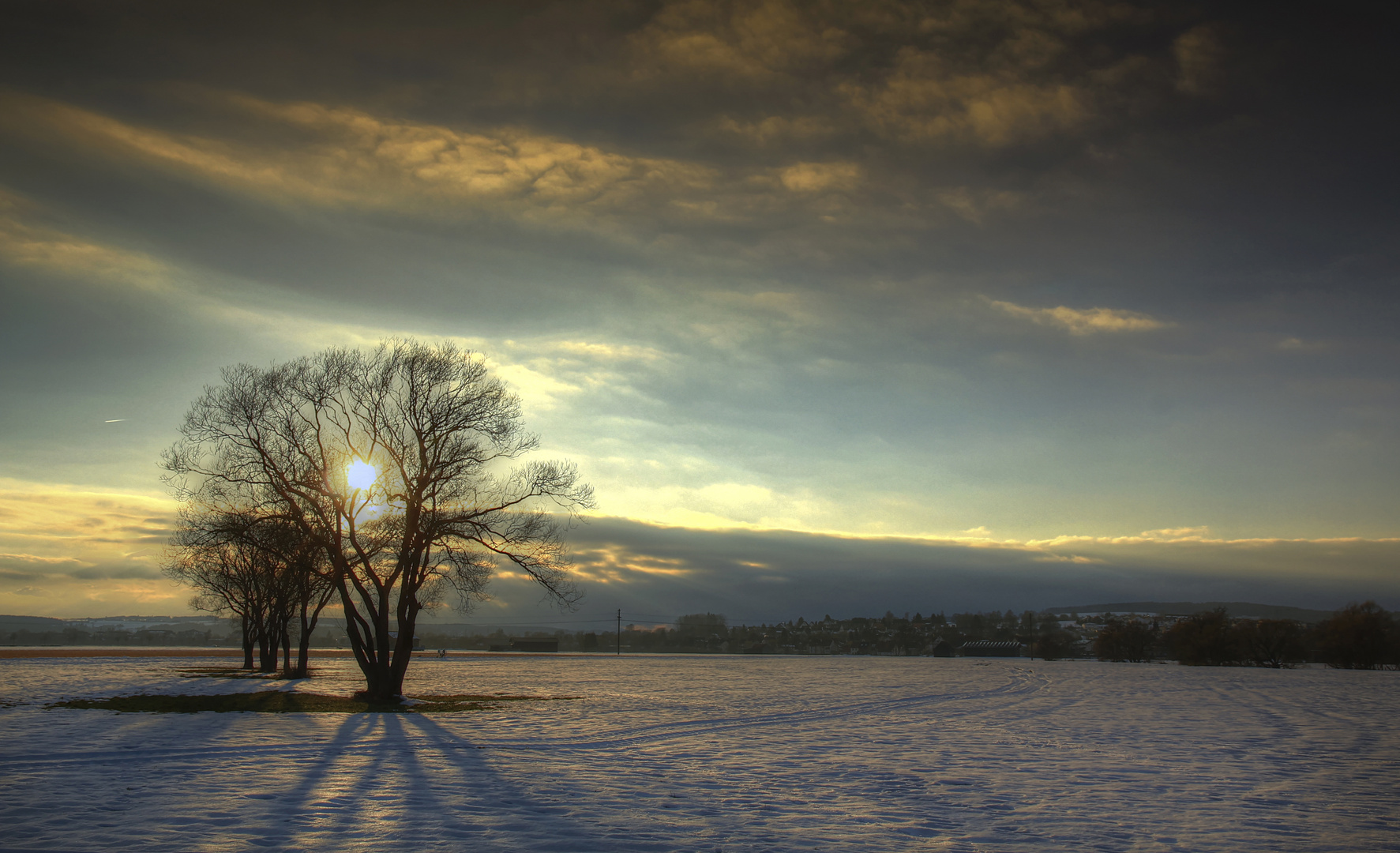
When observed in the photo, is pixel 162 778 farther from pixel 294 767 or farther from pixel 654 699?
pixel 654 699

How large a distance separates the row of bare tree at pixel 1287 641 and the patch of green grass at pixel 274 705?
412ft

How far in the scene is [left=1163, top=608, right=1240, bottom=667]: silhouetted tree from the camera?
123688 millimetres

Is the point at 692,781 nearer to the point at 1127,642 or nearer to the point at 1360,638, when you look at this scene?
the point at 1360,638

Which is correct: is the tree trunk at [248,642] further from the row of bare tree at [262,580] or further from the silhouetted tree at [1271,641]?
the silhouetted tree at [1271,641]

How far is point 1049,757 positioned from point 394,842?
1608 centimetres

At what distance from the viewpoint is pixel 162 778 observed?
14969 millimetres

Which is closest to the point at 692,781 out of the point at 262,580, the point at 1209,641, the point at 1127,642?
the point at 262,580

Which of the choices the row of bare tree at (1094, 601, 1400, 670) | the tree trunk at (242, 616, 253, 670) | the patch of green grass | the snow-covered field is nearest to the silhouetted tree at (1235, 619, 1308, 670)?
the row of bare tree at (1094, 601, 1400, 670)

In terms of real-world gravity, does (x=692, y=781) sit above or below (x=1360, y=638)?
above

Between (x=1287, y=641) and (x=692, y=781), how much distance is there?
13714 centimetres

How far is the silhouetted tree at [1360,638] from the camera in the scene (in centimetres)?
11719

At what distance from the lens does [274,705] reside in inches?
1243

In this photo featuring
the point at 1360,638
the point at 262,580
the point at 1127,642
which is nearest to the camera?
the point at 262,580

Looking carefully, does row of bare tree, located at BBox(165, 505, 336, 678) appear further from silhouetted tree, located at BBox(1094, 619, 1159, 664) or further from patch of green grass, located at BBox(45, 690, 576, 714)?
silhouetted tree, located at BBox(1094, 619, 1159, 664)
